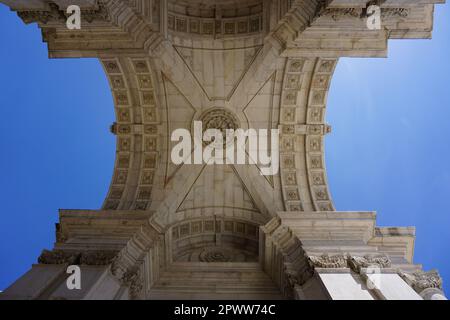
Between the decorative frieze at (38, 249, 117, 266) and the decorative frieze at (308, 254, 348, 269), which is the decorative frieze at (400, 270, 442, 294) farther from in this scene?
the decorative frieze at (38, 249, 117, 266)

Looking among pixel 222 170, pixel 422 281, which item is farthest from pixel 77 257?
pixel 422 281

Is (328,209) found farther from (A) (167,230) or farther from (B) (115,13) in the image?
(B) (115,13)

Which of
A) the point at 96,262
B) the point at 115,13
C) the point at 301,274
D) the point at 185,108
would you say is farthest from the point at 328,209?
the point at 115,13

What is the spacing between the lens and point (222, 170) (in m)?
19.4

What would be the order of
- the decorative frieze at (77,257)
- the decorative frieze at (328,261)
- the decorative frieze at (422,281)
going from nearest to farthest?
the decorative frieze at (422,281)
the decorative frieze at (328,261)
the decorative frieze at (77,257)

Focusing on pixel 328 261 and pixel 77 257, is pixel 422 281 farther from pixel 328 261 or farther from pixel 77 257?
pixel 77 257

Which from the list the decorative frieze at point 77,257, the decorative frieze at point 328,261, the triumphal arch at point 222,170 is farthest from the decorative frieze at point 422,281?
the decorative frieze at point 77,257

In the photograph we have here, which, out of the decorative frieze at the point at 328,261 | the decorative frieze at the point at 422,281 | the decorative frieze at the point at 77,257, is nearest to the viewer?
the decorative frieze at the point at 422,281

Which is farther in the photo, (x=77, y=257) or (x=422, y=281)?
(x=77, y=257)

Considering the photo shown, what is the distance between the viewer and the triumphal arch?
1221 cm

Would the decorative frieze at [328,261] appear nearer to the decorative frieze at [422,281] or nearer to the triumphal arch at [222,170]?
the triumphal arch at [222,170]

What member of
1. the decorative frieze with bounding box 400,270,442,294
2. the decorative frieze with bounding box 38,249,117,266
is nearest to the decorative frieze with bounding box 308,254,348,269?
the decorative frieze with bounding box 400,270,442,294

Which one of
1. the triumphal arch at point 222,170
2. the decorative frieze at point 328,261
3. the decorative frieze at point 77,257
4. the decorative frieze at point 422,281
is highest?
the triumphal arch at point 222,170

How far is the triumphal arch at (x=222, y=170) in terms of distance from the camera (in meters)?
12.2
